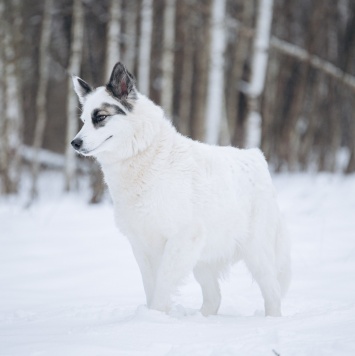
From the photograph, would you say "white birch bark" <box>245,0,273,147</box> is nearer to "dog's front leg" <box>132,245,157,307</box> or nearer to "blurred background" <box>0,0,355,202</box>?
"blurred background" <box>0,0,355,202</box>

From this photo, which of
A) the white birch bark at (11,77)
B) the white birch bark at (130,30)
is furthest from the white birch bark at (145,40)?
the white birch bark at (11,77)

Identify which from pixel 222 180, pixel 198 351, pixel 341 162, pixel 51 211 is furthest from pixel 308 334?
pixel 341 162

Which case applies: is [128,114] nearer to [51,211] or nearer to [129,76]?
[129,76]

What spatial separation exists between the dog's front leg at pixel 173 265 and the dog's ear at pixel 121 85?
3.86 feet

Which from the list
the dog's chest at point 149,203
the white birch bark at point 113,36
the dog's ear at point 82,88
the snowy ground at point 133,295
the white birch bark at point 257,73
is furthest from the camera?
the white birch bark at point 113,36

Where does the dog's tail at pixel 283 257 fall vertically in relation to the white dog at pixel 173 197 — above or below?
below

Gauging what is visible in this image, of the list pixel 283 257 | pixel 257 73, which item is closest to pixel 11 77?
pixel 257 73

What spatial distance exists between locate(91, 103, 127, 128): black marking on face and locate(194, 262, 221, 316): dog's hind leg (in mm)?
1448

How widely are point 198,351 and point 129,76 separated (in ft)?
7.05

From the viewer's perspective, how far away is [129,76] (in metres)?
4.09

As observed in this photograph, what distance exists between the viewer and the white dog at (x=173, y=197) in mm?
3885

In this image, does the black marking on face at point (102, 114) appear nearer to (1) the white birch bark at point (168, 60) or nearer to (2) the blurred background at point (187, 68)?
(2) the blurred background at point (187, 68)

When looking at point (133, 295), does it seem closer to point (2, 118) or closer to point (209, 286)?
point (209, 286)

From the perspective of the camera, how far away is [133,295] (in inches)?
202
